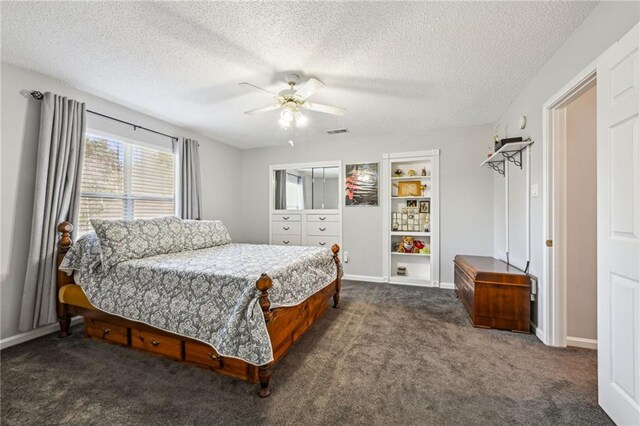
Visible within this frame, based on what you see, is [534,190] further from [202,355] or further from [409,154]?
[202,355]

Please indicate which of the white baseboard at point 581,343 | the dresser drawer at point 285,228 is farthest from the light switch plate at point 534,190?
the dresser drawer at point 285,228

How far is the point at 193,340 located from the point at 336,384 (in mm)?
1067

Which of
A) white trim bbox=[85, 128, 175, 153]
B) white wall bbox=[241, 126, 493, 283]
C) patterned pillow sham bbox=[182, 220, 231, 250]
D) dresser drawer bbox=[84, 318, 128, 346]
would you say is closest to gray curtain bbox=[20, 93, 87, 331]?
white trim bbox=[85, 128, 175, 153]

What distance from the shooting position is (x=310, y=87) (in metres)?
2.24

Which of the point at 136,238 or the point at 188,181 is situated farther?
the point at 188,181

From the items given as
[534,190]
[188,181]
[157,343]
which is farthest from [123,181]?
[534,190]

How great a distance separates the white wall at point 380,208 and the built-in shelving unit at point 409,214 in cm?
14

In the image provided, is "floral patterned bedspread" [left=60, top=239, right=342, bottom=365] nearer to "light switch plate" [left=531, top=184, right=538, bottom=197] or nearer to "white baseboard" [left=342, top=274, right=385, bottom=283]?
"white baseboard" [left=342, top=274, right=385, bottom=283]

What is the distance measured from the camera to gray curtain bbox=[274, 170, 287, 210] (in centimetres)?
507

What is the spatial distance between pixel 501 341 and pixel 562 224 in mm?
1155

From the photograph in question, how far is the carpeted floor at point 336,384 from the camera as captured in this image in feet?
4.89

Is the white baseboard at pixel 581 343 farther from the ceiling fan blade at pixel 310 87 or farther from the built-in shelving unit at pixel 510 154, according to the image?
the ceiling fan blade at pixel 310 87

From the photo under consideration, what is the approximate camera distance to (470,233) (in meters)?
3.94

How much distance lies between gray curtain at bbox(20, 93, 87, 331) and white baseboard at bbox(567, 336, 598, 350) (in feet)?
15.5
